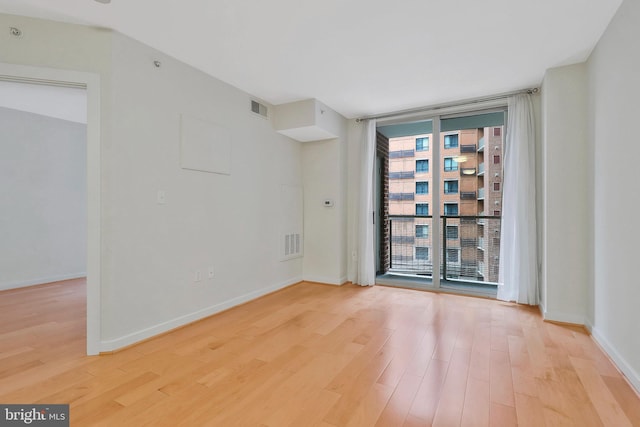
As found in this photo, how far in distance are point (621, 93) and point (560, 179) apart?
108cm

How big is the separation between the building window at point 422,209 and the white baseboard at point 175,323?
2565 millimetres

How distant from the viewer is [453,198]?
14.7 feet

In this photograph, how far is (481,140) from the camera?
14.2 feet

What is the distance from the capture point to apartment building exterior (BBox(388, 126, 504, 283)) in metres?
4.26

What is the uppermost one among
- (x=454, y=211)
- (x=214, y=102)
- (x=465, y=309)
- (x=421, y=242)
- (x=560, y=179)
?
(x=214, y=102)

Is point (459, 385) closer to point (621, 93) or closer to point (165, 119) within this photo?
point (621, 93)

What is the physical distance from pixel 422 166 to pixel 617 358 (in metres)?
3.14

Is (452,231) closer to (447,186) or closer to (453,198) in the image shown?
(453,198)

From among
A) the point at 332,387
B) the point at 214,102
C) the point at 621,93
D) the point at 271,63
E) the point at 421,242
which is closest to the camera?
the point at 332,387

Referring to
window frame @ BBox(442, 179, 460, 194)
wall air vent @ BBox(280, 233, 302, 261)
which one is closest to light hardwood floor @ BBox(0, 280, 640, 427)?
wall air vent @ BBox(280, 233, 302, 261)

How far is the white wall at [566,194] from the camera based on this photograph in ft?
9.89

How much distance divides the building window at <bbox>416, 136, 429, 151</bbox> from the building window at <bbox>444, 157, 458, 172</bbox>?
37cm

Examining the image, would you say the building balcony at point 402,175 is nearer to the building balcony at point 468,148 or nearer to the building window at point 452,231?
the building balcony at point 468,148

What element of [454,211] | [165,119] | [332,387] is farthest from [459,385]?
[165,119]
